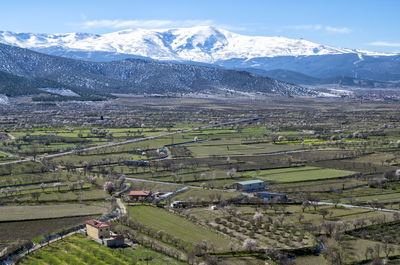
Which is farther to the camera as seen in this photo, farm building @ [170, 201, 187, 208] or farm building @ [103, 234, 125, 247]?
farm building @ [170, 201, 187, 208]

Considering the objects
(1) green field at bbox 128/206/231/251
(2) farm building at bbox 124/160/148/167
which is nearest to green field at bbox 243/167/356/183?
(2) farm building at bbox 124/160/148/167

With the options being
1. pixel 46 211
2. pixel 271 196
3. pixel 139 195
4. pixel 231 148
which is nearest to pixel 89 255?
pixel 46 211

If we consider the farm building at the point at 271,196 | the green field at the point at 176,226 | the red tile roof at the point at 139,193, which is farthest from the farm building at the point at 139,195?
the farm building at the point at 271,196

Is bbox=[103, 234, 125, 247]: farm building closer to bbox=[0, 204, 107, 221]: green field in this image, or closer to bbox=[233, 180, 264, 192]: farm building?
bbox=[0, 204, 107, 221]: green field

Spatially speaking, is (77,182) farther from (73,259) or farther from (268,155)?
(268,155)

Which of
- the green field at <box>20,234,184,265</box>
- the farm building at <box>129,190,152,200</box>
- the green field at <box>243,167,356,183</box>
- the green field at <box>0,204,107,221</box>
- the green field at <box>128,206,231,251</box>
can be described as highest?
the green field at <box>243,167,356,183</box>

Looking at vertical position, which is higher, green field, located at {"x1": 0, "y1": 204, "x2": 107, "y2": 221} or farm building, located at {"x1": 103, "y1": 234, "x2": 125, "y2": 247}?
farm building, located at {"x1": 103, "y1": 234, "x2": 125, "y2": 247}

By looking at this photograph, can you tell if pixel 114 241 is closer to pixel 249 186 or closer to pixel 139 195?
pixel 139 195

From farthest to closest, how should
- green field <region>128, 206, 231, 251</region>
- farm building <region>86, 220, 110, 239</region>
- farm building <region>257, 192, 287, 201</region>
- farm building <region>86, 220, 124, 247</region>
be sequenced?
farm building <region>257, 192, 287, 201</region> < green field <region>128, 206, 231, 251</region> < farm building <region>86, 220, 110, 239</region> < farm building <region>86, 220, 124, 247</region>

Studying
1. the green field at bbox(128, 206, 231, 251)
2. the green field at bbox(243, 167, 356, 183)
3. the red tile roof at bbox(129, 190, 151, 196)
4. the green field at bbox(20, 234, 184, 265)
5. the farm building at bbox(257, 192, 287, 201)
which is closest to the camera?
the green field at bbox(20, 234, 184, 265)
